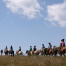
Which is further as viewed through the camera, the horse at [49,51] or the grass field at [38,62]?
the horse at [49,51]

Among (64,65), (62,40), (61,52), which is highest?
(62,40)

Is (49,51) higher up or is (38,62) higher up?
(49,51)

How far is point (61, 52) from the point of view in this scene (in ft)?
58.2

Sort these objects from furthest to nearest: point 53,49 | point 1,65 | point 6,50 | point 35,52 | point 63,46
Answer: point 6,50
point 35,52
point 53,49
point 63,46
point 1,65

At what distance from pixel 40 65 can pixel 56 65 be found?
5.62 ft

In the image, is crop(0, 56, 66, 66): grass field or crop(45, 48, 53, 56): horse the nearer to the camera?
crop(0, 56, 66, 66): grass field

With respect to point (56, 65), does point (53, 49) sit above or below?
above

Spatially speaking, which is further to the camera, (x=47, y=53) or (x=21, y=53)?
(x=21, y=53)

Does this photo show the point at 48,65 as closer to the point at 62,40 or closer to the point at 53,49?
the point at 62,40

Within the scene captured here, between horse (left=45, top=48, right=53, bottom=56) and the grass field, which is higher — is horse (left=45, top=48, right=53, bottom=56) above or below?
above

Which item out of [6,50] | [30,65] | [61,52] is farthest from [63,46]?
[6,50]

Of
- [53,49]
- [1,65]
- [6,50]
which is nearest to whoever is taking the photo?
[1,65]

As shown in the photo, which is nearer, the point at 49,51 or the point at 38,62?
the point at 38,62

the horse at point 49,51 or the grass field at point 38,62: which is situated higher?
the horse at point 49,51
